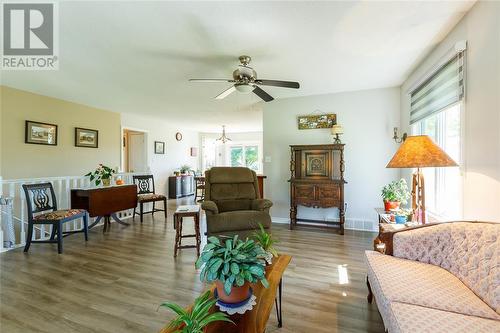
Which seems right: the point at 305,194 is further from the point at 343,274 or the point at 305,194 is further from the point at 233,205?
the point at 343,274

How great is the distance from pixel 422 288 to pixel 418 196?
112 centimetres

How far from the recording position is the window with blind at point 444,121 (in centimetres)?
213

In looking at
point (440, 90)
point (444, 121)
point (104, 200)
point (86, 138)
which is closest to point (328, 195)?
point (444, 121)

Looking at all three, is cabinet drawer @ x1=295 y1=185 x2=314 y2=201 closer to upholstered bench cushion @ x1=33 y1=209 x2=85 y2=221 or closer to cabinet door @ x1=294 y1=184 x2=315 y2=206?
cabinet door @ x1=294 y1=184 x2=315 y2=206

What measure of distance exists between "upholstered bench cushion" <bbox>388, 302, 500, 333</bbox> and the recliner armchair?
1947 mm

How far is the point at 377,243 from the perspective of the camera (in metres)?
2.15

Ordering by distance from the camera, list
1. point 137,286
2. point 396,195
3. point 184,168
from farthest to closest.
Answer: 1. point 184,168
2. point 396,195
3. point 137,286

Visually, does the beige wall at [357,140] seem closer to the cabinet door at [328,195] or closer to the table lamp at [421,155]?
the cabinet door at [328,195]

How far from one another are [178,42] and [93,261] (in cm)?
256

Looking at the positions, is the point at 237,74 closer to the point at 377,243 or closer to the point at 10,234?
the point at 377,243

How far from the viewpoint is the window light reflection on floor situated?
228cm

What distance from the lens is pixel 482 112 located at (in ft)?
5.90

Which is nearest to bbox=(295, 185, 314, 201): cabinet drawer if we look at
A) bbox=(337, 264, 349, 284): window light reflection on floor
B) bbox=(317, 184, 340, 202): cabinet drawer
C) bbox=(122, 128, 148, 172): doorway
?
bbox=(317, 184, 340, 202): cabinet drawer

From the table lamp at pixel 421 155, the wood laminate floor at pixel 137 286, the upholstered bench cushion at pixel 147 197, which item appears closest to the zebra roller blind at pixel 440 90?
the table lamp at pixel 421 155
